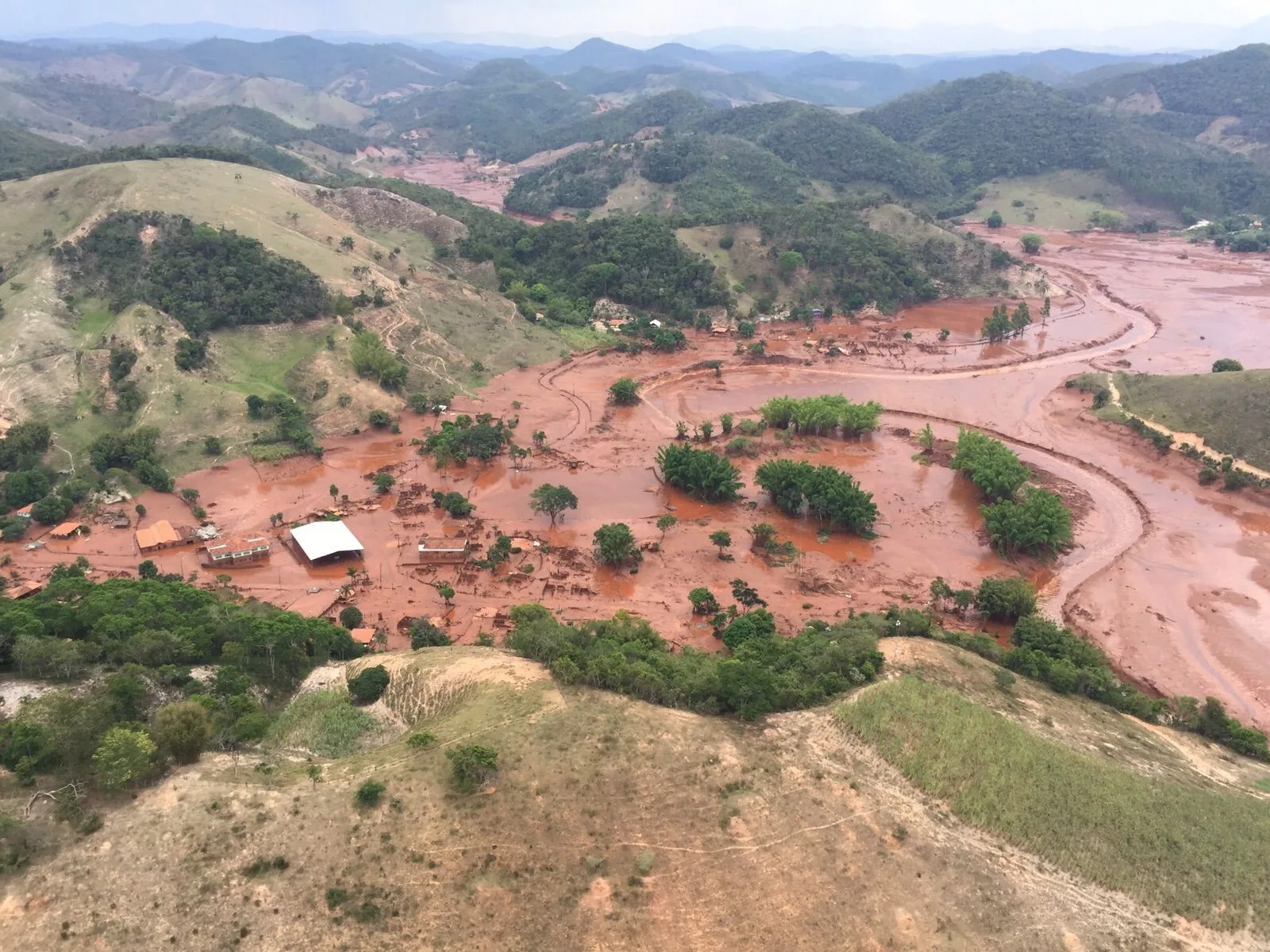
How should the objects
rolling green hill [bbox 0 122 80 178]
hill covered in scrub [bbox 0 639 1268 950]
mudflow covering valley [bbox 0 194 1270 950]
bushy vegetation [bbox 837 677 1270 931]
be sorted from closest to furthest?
hill covered in scrub [bbox 0 639 1268 950]
mudflow covering valley [bbox 0 194 1270 950]
bushy vegetation [bbox 837 677 1270 931]
rolling green hill [bbox 0 122 80 178]

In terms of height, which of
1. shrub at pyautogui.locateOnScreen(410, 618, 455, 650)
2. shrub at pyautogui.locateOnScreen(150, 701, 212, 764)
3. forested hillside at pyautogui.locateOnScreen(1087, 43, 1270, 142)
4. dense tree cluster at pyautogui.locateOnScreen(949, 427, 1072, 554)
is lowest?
shrub at pyautogui.locateOnScreen(410, 618, 455, 650)

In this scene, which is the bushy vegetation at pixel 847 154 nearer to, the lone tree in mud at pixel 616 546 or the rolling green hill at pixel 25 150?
the rolling green hill at pixel 25 150

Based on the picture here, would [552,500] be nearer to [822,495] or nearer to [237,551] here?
[822,495]

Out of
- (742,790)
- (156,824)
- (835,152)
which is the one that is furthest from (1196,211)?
(156,824)

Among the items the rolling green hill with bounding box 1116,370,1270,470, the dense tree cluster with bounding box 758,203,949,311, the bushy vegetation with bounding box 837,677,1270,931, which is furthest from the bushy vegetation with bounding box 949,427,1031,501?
the dense tree cluster with bounding box 758,203,949,311

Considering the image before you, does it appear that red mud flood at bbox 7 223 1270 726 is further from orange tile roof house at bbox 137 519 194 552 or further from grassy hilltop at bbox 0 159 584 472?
grassy hilltop at bbox 0 159 584 472

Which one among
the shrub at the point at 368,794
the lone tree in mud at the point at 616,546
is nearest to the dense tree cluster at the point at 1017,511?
the lone tree in mud at the point at 616,546
